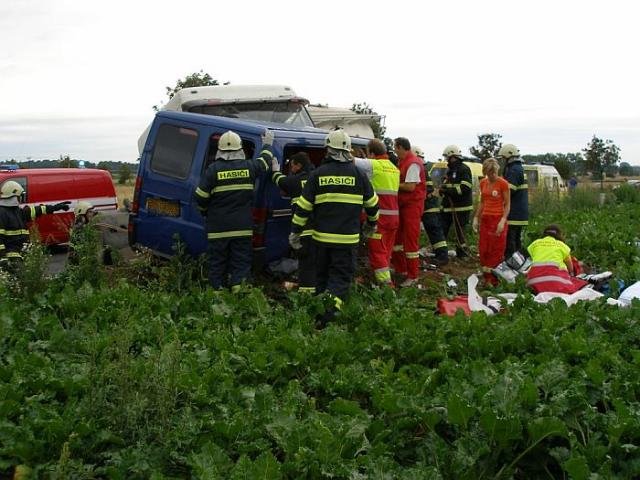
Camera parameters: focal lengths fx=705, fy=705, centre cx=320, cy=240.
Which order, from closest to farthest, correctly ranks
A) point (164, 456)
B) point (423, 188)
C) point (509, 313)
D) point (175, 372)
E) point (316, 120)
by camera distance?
point (164, 456) → point (175, 372) → point (509, 313) → point (423, 188) → point (316, 120)

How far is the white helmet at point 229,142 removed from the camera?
24.4 feet

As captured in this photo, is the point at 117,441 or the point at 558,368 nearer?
the point at 117,441

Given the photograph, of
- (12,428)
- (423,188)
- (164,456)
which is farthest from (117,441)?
(423,188)

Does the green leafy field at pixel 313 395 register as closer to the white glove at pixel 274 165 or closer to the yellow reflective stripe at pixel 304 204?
the yellow reflective stripe at pixel 304 204

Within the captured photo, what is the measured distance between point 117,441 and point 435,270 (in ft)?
23.7

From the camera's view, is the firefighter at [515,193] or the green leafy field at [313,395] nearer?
the green leafy field at [313,395]

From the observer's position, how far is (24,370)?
4480 millimetres

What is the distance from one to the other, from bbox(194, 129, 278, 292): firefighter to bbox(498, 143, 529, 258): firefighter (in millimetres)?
4195

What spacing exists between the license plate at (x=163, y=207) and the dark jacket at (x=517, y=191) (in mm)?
4856

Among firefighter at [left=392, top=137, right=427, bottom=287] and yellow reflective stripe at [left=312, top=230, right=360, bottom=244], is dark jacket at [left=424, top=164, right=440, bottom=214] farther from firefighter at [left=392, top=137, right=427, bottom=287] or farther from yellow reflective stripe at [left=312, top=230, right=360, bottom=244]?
yellow reflective stripe at [left=312, top=230, right=360, bottom=244]

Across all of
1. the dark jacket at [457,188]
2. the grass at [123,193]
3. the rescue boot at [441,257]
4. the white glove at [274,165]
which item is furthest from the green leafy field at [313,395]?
the grass at [123,193]

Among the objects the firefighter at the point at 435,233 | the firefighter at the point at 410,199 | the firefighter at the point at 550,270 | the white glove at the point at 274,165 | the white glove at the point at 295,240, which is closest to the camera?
the white glove at the point at 295,240

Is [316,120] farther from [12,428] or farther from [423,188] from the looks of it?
[12,428]

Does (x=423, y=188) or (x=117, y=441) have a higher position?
(x=423, y=188)
